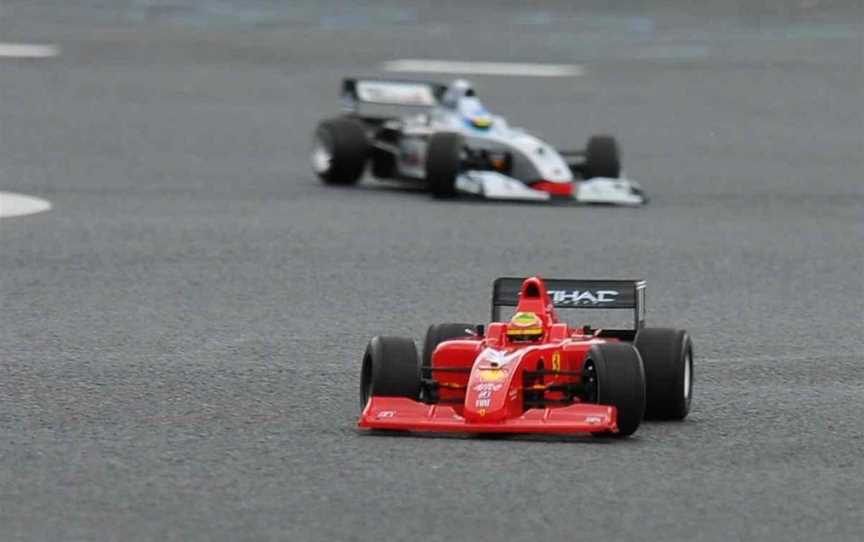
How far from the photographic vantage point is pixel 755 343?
345 inches

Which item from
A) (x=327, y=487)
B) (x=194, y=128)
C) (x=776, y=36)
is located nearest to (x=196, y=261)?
(x=327, y=487)

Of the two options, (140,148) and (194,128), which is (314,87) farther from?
(140,148)

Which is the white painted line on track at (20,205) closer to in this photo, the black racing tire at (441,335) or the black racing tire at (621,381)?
A: the black racing tire at (441,335)

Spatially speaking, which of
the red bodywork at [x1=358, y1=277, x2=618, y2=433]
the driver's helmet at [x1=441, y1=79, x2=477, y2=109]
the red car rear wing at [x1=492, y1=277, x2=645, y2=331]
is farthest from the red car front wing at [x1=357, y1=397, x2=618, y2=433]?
the driver's helmet at [x1=441, y1=79, x2=477, y2=109]

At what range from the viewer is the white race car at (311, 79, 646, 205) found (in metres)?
14.5

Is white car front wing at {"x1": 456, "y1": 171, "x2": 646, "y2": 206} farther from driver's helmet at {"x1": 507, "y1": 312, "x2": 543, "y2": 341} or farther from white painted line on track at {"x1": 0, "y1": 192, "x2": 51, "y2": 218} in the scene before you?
driver's helmet at {"x1": 507, "y1": 312, "x2": 543, "y2": 341}

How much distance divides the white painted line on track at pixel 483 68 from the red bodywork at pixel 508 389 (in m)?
14.6

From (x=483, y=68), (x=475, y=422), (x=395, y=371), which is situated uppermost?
(x=483, y=68)

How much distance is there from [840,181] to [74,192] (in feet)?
19.6

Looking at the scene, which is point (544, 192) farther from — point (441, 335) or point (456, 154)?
point (441, 335)

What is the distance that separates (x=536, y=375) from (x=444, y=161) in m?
8.02

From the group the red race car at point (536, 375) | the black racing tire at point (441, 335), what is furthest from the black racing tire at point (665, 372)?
the black racing tire at point (441, 335)

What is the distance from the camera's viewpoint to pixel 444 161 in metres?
14.4

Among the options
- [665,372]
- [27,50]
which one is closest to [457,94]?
[27,50]
